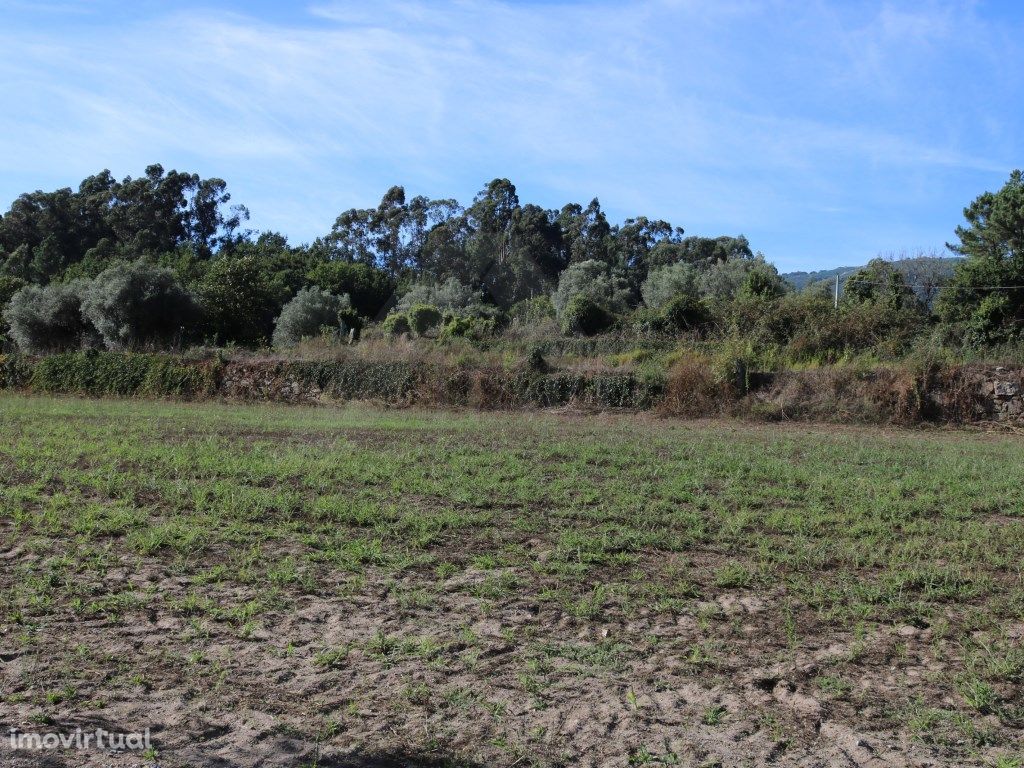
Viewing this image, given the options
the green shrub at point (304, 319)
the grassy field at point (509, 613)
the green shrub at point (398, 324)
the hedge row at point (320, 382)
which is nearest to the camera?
the grassy field at point (509, 613)

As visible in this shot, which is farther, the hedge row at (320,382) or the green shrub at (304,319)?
the green shrub at (304,319)

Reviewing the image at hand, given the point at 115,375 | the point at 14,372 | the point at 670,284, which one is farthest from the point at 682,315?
the point at 14,372

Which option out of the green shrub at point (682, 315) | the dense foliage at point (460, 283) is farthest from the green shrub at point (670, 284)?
the green shrub at point (682, 315)

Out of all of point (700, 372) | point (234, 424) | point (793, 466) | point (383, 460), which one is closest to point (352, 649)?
point (383, 460)

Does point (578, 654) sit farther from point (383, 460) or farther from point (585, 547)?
point (383, 460)

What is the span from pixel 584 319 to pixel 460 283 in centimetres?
2286

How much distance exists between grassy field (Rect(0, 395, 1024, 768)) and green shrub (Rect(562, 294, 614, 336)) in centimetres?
1786

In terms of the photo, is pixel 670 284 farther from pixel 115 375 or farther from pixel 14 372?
pixel 14 372

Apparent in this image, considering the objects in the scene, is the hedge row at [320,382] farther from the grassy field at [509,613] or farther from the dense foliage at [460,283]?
the grassy field at [509,613]

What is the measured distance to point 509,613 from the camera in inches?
203

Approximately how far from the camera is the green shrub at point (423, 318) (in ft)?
97.8

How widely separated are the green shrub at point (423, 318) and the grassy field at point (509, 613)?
1982cm

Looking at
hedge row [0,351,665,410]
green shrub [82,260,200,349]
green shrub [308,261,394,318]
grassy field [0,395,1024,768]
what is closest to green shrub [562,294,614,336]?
hedge row [0,351,665,410]

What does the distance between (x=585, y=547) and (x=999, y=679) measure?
3.02 meters
